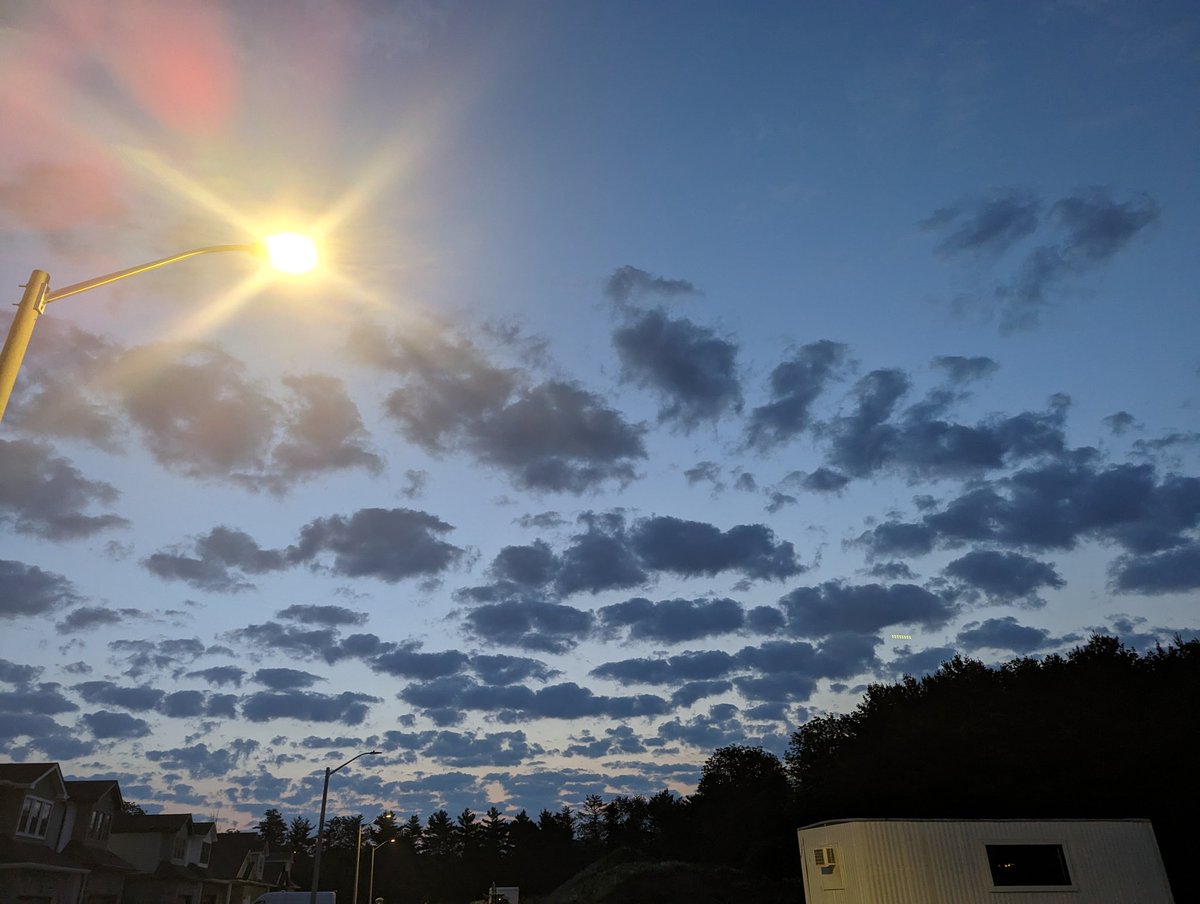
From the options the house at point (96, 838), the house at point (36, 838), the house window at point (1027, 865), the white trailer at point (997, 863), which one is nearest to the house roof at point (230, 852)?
the house at point (96, 838)

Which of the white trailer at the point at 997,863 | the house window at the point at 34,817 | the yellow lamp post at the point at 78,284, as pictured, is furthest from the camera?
the house window at the point at 34,817

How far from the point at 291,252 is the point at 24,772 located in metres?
39.8

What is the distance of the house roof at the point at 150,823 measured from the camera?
48.3 m

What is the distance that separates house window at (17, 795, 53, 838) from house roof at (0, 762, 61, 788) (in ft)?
2.89

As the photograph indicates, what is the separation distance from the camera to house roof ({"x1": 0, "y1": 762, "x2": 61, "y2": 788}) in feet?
117

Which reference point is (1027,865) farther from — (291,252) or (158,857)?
(158,857)

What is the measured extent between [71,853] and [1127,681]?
2983 inches

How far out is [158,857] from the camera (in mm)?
48156

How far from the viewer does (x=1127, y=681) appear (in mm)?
67688

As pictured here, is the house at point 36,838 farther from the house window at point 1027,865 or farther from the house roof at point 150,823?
the house window at point 1027,865

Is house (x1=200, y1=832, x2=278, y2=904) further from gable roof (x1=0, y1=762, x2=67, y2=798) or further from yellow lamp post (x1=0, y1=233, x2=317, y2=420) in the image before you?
yellow lamp post (x1=0, y1=233, x2=317, y2=420)

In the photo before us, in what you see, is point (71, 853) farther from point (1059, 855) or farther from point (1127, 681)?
point (1127, 681)

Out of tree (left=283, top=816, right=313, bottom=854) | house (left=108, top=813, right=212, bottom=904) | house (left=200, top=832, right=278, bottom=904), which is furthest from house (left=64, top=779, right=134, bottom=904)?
tree (left=283, top=816, right=313, bottom=854)

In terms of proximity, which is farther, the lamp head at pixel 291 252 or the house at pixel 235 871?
the house at pixel 235 871
